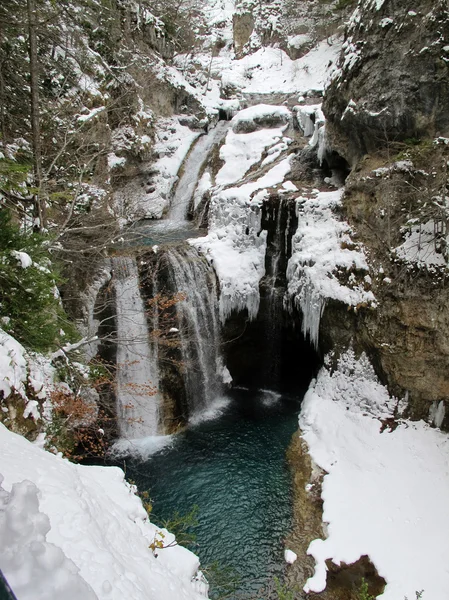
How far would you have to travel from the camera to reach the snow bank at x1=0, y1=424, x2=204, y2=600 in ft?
3.81

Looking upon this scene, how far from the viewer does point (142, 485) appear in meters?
7.83

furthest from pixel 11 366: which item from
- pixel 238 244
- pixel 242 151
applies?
pixel 242 151

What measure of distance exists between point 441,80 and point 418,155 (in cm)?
164

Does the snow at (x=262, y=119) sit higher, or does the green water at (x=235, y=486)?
the snow at (x=262, y=119)

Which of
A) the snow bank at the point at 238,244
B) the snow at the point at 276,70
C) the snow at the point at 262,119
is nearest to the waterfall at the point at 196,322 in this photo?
the snow bank at the point at 238,244

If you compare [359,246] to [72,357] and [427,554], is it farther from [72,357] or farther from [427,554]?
[72,357]

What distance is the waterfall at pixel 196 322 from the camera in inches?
407

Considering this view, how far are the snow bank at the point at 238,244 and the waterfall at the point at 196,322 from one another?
36cm

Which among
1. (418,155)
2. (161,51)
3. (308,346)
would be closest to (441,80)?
(418,155)

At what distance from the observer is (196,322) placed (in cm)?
1051

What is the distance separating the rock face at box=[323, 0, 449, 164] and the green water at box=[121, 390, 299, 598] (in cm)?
784

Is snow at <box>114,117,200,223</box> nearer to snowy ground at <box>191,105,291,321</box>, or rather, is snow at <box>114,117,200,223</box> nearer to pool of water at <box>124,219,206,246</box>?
pool of water at <box>124,219,206,246</box>

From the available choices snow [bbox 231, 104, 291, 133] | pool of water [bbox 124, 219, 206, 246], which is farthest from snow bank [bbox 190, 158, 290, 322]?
snow [bbox 231, 104, 291, 133]

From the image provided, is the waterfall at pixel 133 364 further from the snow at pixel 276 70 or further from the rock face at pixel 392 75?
the snow at pixel 276 70
